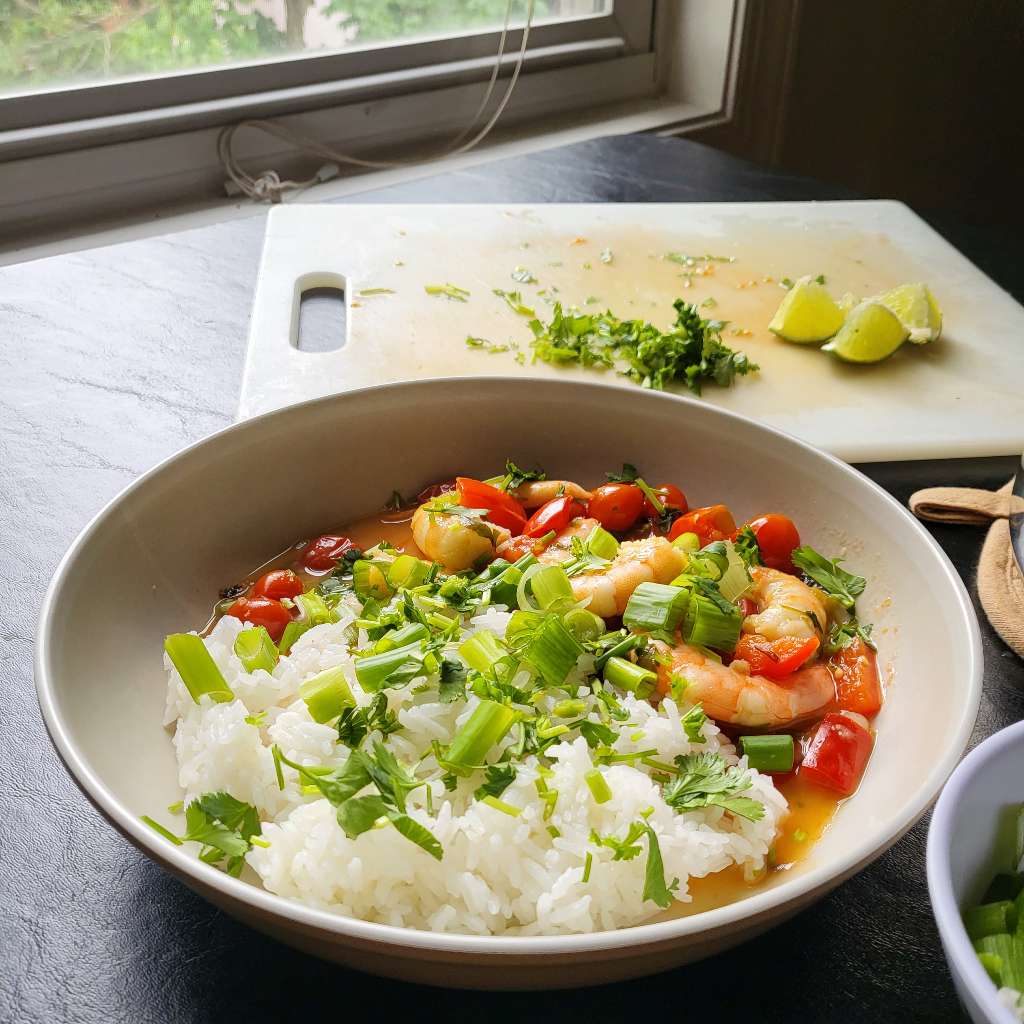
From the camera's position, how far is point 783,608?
136 cm

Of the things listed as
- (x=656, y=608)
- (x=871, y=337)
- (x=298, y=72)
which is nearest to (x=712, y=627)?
(x=656, y=608)

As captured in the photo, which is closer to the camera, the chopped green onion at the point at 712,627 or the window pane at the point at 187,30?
the chopped green onion at the point at 712,627

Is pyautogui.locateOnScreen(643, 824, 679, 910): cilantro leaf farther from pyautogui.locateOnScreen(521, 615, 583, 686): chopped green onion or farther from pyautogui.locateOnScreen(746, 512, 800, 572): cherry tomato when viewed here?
pyautogui.locateOnScreen(746, 512, 800, 572): cherry tomato

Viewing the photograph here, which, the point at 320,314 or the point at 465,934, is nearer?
the point at 465,934

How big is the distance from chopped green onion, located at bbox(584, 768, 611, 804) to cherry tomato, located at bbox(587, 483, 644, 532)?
0.58 meters

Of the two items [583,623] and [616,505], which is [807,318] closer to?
[616,505]

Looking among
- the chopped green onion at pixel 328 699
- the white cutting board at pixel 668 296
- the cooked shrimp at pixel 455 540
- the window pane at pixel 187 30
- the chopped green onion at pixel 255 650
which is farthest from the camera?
the window pane at pixel 187 30

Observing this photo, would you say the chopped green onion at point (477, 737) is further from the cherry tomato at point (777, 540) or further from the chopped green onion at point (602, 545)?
the cherry tomato at point (777, 540)

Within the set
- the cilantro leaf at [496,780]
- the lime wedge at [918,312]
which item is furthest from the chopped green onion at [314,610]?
the lime wedge at [918,312]

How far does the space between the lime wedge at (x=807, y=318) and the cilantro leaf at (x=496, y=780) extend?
4.66 feet

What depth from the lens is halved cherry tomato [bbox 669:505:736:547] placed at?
1.50m

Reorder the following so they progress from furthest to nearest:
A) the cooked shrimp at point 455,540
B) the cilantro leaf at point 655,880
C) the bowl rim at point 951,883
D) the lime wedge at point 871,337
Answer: the lime wedge at point 871,337 → the cooked shrimp at point 455,540 → the cilantro leaf at point 655,880 → the bowl rim at point 951,883

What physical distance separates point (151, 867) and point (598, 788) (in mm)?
493

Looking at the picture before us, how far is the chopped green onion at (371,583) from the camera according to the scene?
55.6 inches
